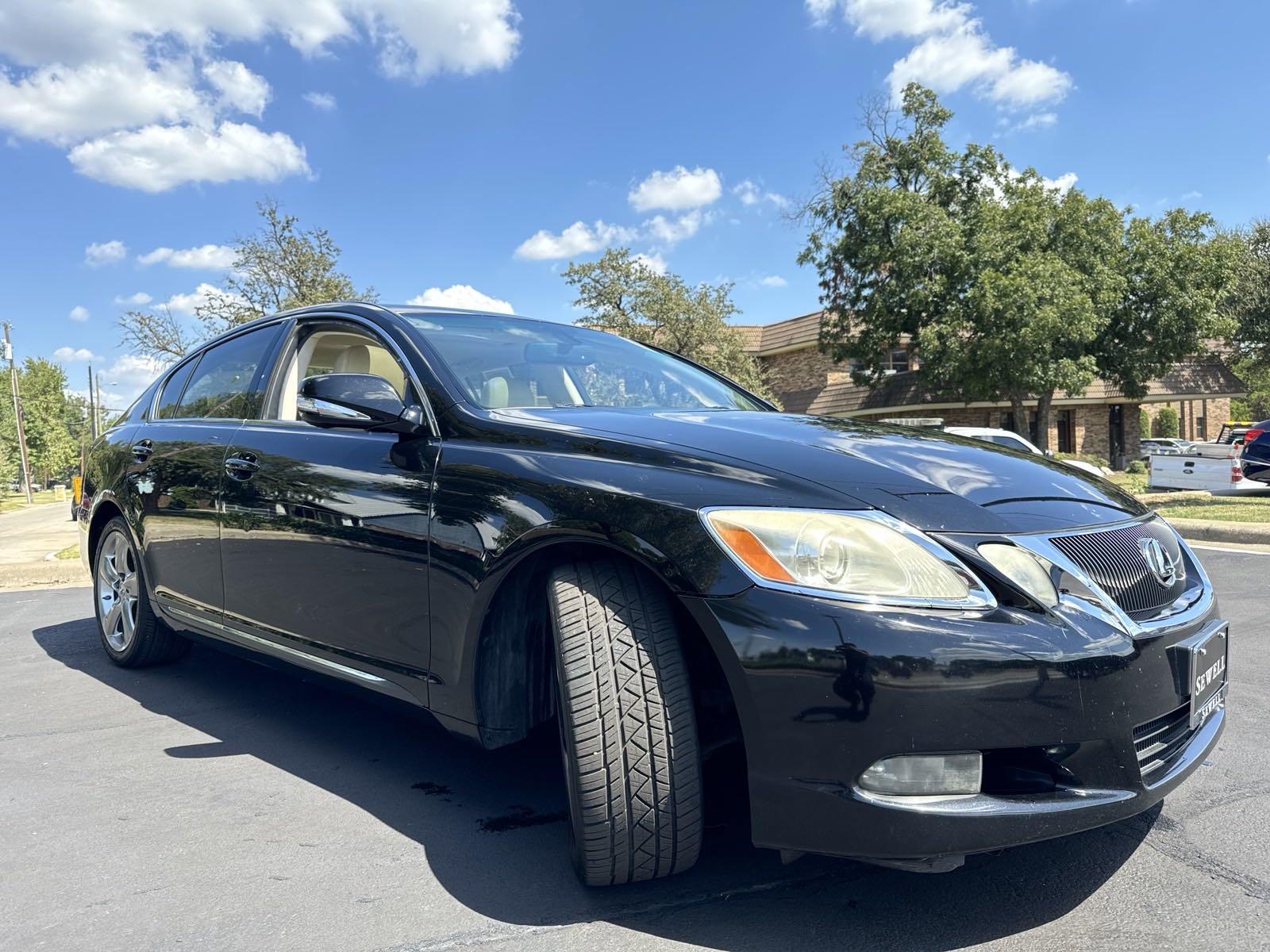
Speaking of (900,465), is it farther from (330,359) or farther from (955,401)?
(955,401)

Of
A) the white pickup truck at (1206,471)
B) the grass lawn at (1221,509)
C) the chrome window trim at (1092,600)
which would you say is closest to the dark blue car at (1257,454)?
the white pickup truck at (1206,471)

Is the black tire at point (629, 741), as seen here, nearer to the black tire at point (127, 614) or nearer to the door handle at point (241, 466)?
the door handle at point (241, 466)

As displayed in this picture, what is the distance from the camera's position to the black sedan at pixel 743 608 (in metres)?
1.91

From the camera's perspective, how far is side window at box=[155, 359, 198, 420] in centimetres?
448

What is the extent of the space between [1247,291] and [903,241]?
50.0ft

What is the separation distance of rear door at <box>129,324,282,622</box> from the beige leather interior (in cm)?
15

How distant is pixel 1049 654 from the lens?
1.92 m

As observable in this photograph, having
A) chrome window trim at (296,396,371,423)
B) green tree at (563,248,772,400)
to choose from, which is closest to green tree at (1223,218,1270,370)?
Answer: green tree at (563,248,772,400)

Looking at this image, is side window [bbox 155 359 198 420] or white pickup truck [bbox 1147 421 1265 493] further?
white pickup truck [bbox 1147 421 1265 493]

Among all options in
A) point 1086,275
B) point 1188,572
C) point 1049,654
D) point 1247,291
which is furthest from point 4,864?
point 1247,291

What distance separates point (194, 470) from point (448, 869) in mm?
2099

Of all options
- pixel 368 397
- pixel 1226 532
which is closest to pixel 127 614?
pixel 368 397

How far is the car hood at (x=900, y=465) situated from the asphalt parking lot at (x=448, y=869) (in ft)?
2.93

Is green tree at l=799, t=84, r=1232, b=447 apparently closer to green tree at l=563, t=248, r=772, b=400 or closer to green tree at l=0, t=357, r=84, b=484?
green tree at l=563, t=248, r=772, b=400
